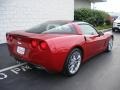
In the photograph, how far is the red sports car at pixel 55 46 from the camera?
4230mm

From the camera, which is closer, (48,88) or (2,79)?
(48,88)

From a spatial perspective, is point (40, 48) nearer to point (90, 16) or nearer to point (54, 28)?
point (54, 28)

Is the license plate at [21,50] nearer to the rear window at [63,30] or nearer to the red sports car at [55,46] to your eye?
the red sports car at [55,46]

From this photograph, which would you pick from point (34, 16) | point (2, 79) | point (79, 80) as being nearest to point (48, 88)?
point (79, 80)

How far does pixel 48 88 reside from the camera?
4195mm

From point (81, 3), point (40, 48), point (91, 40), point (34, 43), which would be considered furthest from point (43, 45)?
point (81, 3)

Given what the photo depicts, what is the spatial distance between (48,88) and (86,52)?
68.5 inches

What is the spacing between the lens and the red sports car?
4.23 meters

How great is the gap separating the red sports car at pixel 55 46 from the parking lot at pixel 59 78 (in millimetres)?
311

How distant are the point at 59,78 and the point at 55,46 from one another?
91cm

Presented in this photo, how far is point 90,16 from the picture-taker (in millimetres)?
17312

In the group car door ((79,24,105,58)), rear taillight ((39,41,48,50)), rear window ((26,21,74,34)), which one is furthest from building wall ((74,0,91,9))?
rear taillight ((39,41,48,50))

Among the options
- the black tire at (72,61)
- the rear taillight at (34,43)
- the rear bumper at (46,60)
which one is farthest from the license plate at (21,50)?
the black tire at (72,61)

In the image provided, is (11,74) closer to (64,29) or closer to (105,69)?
(64,29)
